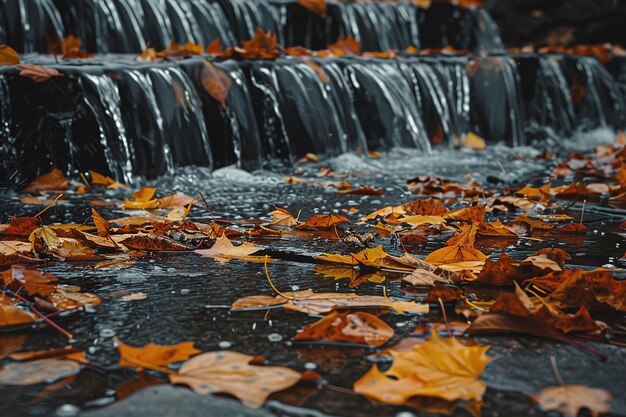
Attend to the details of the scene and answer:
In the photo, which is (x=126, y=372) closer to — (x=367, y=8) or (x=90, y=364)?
(x=90, y=364)

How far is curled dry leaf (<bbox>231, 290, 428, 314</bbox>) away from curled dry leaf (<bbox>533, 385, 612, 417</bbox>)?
448 millimetres

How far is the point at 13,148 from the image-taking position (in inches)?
142

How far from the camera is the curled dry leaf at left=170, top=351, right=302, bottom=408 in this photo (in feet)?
4.08

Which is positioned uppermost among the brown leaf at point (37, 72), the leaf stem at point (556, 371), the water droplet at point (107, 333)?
the brown leaf at point (37, 72)

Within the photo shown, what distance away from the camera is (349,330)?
1524 millimetres

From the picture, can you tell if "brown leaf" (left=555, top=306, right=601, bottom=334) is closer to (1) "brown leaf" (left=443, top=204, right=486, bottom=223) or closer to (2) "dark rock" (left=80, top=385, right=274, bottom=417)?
(2) "dark rock" (left=80, top=385, right=274, bottom=417)

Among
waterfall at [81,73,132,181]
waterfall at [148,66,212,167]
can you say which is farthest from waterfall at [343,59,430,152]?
waterfall at [81,73,132,181]

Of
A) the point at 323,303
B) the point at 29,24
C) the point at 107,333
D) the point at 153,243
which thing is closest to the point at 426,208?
the point at 153,243

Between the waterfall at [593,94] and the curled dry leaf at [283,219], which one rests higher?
the curled dry leaf at [283,219]

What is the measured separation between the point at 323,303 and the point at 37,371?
24.3 inches

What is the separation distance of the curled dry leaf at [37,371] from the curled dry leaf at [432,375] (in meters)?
0.49

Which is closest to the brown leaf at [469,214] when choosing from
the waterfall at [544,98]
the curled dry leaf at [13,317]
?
the curled dry leaf at [13,317]

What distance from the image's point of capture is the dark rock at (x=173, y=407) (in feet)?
3.78

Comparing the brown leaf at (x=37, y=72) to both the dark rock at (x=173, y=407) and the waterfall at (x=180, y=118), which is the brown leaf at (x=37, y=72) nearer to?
the waterfall at (x=180, y=118)
